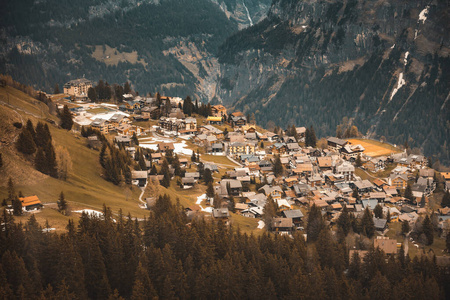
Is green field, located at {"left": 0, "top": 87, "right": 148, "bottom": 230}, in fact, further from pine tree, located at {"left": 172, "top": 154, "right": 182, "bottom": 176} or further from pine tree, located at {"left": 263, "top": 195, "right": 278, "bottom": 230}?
pine tree, located at {"left": 263, "top": 195, "right": 278, "bottom": 230}

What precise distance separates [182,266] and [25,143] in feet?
119

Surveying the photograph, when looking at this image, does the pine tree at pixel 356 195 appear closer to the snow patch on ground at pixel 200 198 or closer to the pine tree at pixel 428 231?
the pine tree at pixel 428 231

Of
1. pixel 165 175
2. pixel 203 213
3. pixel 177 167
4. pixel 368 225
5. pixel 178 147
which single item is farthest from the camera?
pixel 178 147

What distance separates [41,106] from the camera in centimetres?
11794

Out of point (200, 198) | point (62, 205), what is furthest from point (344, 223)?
point (62, 205)

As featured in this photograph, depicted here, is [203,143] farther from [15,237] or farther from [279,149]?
[15,237]

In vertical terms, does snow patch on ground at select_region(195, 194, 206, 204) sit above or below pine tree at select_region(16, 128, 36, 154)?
below

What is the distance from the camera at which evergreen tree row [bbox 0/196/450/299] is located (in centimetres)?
5153

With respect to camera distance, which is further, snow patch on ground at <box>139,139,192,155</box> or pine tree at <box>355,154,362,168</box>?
pine tree at <box>355,154,362,168</box>

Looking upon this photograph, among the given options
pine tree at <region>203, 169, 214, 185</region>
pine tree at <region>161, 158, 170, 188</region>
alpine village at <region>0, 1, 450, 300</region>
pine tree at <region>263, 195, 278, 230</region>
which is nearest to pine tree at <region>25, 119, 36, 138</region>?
alpine village at <region>0, 1, 450, 300</region>

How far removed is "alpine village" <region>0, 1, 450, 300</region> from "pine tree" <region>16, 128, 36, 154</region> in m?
0.24

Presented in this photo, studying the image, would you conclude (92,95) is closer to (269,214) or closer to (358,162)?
(358,162)

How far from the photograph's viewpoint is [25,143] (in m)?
78.9

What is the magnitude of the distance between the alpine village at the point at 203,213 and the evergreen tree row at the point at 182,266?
7.2 inches
